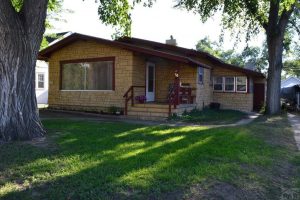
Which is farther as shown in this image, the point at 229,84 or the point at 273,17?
the point at 229,84

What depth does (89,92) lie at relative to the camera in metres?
16.8

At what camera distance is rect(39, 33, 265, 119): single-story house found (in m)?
15.0

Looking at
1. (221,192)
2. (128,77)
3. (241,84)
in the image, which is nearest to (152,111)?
(128,77)

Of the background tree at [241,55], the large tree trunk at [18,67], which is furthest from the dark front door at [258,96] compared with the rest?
the background tree at [241,55]

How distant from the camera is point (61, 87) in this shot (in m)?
18.2

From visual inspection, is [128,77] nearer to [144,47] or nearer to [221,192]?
[144,47]

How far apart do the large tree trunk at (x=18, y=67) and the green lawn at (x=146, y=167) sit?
2.21 ft

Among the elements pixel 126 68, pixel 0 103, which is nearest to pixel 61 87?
pixel 126 68

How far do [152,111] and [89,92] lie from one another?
4345 millimetres

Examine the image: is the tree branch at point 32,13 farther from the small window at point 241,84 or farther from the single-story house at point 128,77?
the small window at point 241,84

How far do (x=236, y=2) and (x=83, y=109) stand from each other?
9.94 metres

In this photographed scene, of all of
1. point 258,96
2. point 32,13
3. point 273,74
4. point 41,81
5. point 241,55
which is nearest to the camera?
point 32,13

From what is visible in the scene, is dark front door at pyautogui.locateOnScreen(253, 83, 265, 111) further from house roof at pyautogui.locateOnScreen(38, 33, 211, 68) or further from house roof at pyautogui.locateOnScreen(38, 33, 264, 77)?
house roof at pyautogui.locateOnScreen(38, 33, 211, 68)

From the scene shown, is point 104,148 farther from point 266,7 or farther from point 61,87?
point 266,7
